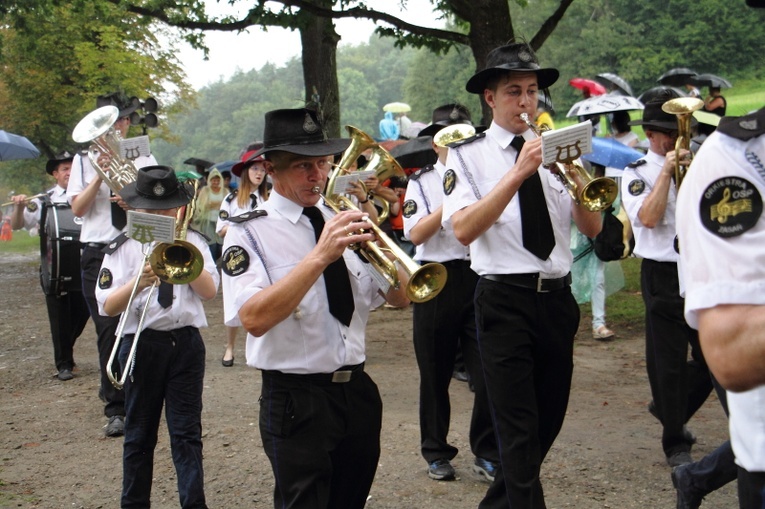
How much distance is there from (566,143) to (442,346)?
2.43m

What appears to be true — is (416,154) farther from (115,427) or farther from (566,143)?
Answer: (566,143)

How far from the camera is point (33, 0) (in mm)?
15875

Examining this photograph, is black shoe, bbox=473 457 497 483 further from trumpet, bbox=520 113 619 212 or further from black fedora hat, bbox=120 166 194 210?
black fedora hat, bbox=120 166 194 210

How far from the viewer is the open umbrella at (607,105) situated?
11.5m

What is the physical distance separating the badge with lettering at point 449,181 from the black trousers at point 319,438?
1256 millimetres

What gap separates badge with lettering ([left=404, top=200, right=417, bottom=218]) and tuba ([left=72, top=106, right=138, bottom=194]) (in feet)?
6.70

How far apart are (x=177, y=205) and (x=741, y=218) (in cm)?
376

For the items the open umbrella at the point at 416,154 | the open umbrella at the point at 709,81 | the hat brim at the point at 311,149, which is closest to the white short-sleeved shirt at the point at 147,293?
the hat brim at the point at 311,149

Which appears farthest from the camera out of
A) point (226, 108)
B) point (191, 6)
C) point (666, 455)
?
point (226, 108)

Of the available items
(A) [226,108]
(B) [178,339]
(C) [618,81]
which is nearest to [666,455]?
(B) [178,339]

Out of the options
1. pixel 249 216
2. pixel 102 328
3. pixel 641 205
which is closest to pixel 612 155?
pixel 641 205

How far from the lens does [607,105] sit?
11.6 meters

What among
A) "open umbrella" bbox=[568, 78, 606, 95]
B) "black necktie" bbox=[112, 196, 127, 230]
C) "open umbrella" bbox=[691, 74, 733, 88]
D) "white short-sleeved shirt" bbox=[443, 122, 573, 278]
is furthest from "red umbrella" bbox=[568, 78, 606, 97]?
"white short-sleeved shirt" bbox=[443, 122, 573, 278]

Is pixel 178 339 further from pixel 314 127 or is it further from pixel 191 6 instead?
pixel 191 6
